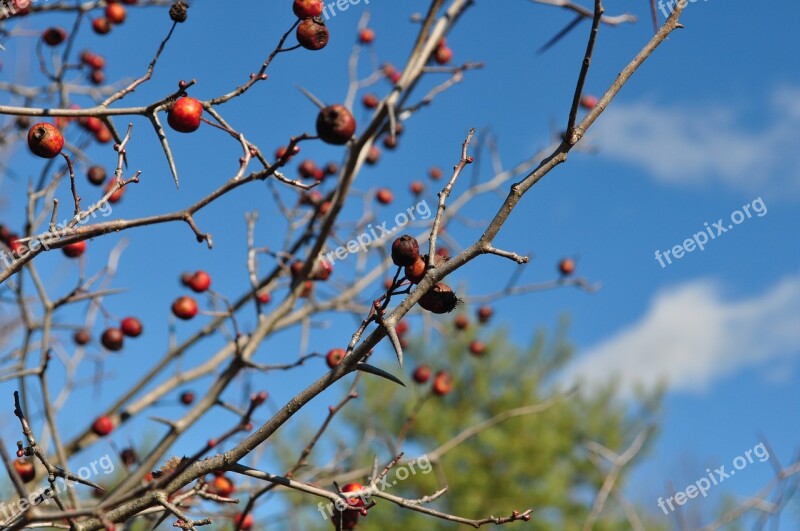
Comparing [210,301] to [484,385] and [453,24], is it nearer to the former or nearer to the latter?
[453,24]

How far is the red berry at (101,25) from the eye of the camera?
3.84 metres

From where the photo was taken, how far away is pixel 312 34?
2086 millimetres

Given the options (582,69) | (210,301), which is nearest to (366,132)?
(582,69)

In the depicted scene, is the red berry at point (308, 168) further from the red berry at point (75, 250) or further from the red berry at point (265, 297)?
the red berry at point (75, 250)

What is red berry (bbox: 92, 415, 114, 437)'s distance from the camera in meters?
3.28

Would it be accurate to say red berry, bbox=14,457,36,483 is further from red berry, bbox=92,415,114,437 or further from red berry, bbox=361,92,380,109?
red berry, bbox=361,92,380,109

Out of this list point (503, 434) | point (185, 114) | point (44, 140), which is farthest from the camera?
point (503, 434)

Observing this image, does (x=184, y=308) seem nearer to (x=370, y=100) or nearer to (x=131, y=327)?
(x=131, y=327)

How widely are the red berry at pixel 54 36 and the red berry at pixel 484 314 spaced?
302 cm

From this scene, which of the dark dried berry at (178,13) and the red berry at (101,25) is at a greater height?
the red berry at (101,25)

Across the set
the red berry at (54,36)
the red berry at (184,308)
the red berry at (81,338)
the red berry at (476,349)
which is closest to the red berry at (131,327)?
the red berry at (81,338)

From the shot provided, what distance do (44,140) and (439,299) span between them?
3.99ft

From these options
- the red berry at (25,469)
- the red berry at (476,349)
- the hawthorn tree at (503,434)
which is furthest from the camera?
the hawthorn tree at (503,434)

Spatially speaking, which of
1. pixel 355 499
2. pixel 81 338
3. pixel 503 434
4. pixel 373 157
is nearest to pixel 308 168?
pixel 373 157
